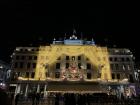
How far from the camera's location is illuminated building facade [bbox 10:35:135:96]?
153 feet

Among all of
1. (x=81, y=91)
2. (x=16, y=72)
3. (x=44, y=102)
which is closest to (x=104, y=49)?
(x=81, y=91)

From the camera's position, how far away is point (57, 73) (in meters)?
48.7

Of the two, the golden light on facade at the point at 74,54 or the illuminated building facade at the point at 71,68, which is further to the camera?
the golden light on facade at the point at 74,54

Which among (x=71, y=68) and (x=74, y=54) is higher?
(x=74, y=54)

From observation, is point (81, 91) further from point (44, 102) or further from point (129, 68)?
point (44, 102)

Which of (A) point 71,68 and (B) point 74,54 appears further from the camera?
(B) point 74,54

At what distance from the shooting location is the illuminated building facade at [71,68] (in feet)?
153

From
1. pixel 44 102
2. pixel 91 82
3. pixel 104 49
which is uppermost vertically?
pixel 104 49

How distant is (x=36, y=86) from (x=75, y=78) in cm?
912

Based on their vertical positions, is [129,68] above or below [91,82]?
above

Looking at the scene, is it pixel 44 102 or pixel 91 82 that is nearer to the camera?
pixel 44 102

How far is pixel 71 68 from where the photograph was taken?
47.8 metres

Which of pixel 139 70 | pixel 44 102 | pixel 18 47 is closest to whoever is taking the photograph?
pixel 44 102

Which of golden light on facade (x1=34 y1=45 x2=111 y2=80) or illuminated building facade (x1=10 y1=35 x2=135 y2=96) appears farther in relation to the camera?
golden light on facade (x1=34 y1=45 x2=111 y2=80)
